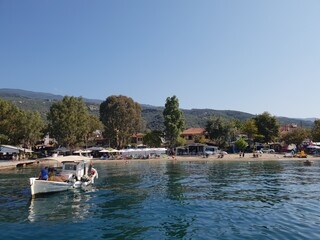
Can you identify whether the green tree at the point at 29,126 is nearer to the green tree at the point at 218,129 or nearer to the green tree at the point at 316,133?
the green tree at the point at 218,129

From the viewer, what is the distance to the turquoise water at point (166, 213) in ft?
49.2

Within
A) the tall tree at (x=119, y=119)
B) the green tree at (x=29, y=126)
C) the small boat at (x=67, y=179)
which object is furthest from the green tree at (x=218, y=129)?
the small boat at (x=67, y=179)

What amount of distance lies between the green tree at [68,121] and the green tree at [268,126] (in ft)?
177

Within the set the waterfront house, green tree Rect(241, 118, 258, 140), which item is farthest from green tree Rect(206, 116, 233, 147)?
the waterfront house

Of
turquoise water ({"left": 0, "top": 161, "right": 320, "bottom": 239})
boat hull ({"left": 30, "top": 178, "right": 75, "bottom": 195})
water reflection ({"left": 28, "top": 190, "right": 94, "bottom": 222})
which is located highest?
boat hull ({"left": 30, "top": 178, "right": 75, "bottom": 195})

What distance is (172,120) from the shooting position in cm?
9000

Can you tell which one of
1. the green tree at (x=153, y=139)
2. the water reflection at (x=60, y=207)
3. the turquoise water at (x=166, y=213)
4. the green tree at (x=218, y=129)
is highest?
the green tree at (x=218, y=129)

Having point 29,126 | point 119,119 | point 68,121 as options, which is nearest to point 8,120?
point 29,126

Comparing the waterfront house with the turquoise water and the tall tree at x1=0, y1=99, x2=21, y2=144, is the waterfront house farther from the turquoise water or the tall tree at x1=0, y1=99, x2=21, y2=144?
the turquoise water

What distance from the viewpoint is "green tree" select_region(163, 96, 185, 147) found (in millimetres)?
89375

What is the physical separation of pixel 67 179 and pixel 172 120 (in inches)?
2439

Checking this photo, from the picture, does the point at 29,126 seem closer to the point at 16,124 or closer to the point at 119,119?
the point at 16,124

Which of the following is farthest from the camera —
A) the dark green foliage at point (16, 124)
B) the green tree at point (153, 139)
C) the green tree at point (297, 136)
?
the green tree at point (153, 139)

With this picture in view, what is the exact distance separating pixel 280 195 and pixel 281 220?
8.59 meters
